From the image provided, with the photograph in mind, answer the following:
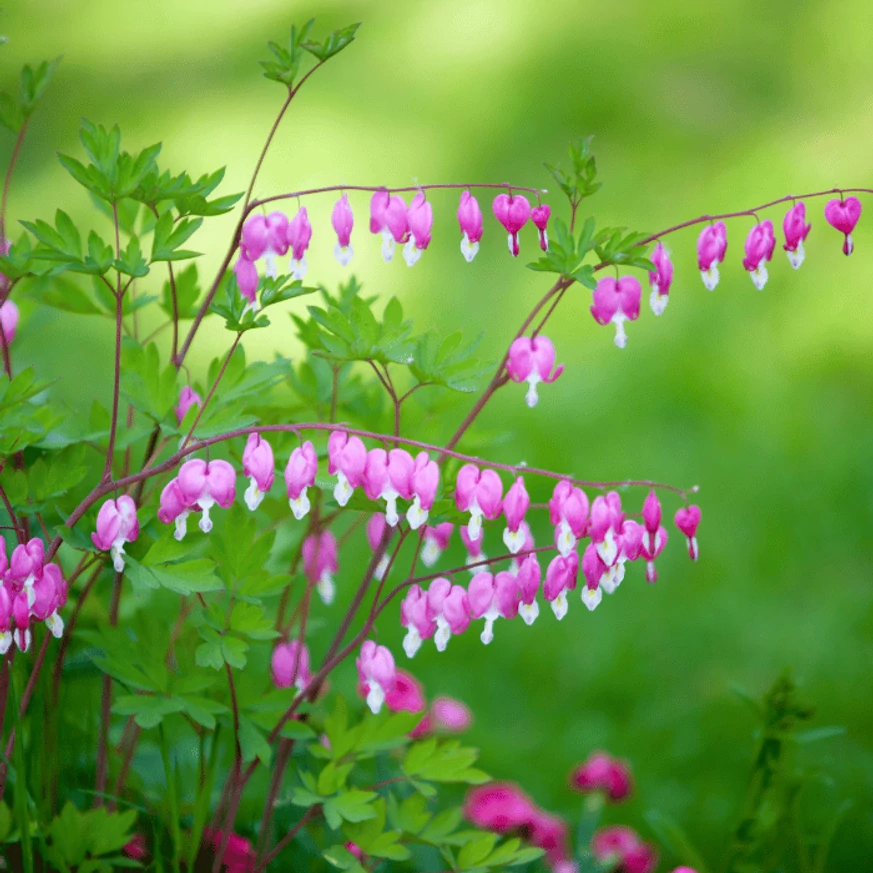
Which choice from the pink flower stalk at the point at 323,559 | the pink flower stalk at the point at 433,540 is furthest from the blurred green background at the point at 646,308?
the pink flower stalk at the point at 323,559

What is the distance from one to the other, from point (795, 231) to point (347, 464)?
700 millimetres

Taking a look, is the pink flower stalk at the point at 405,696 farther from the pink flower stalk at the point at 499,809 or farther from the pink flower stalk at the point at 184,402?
the pink flower stalk at the point at 184,402

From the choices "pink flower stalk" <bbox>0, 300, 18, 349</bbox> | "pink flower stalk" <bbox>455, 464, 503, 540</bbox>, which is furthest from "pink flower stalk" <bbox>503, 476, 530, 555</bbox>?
"pink flower stalk" <bbox>0, 300, 18, 349</bbox>

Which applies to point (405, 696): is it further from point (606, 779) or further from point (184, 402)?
point (184, 402)

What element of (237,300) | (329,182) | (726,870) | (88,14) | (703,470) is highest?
(88,14)

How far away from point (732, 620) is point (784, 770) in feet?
4.55

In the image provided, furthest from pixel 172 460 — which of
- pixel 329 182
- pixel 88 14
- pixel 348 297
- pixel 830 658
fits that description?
pixel 88 14

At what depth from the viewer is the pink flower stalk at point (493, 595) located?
1.43 meters

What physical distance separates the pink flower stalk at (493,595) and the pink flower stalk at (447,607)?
0.01m

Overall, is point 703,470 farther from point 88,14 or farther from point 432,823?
point 88,14

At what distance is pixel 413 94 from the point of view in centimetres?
613

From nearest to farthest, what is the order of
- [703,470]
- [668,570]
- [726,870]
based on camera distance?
[726,870], [668,570], [703,470]

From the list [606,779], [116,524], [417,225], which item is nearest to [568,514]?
[417,225]

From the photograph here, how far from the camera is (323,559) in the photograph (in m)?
1.77
